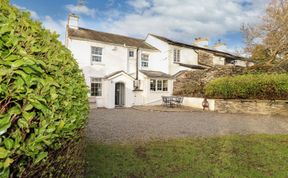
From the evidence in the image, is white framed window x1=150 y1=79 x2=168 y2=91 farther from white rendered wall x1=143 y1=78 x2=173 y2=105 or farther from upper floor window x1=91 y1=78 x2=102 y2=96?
upper floor window x1=91 y1=78 x2=102 y2=96

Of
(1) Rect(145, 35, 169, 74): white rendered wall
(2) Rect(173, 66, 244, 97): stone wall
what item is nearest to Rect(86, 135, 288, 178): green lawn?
(2) Rect(173, 66, 244, 97): stone wall

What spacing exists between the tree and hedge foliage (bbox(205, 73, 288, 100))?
26.9 ft

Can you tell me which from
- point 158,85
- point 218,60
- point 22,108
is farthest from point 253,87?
point 22,108

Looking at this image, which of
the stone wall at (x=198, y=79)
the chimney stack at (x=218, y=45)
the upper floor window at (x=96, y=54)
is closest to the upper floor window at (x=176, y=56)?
the stone wall at (x=198, y=79)

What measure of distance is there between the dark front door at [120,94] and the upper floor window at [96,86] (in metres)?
1.63

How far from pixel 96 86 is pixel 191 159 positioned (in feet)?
48.1

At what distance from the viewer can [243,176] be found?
3984 millimetres

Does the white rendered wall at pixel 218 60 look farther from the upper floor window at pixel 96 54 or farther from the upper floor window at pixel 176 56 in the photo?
the upper floor window at pixel 96 54

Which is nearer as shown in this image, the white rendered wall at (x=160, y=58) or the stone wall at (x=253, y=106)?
the stone wall at (x=253, y=106)

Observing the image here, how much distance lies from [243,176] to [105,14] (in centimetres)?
1550

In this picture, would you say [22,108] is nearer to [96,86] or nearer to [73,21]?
[96,86]

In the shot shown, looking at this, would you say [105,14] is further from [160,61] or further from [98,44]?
[160,61]

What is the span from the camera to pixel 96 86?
719 inches

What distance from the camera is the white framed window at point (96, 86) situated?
18.0 m
